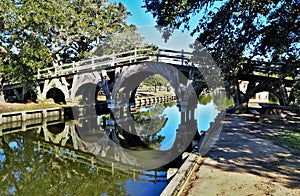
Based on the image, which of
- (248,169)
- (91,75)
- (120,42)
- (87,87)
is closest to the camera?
(248,169)

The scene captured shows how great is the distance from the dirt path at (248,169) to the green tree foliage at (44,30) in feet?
59.2

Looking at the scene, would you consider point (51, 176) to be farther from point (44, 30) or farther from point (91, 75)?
point (44, 30)

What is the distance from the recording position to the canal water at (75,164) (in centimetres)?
693

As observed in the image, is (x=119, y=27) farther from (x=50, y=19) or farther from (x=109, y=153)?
(x=109, y=153)

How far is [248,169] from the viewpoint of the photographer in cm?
525

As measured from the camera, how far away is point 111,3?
31.7 meters

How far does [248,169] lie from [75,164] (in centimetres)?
630

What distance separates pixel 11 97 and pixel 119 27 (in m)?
15.7

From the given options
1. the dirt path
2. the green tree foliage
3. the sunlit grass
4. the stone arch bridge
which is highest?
the green tree foliage

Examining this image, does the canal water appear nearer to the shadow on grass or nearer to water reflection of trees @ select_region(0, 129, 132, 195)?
water reflection of trees @ select_region(0, 129, 132, 195)

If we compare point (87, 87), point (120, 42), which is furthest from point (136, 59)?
point (120, 42)

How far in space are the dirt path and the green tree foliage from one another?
59.2 ft

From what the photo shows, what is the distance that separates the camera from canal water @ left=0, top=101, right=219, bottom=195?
6934mm

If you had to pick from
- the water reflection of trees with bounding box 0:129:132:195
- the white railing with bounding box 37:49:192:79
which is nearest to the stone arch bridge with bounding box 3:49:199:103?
the white railing with bounding box 37:49:192:79
